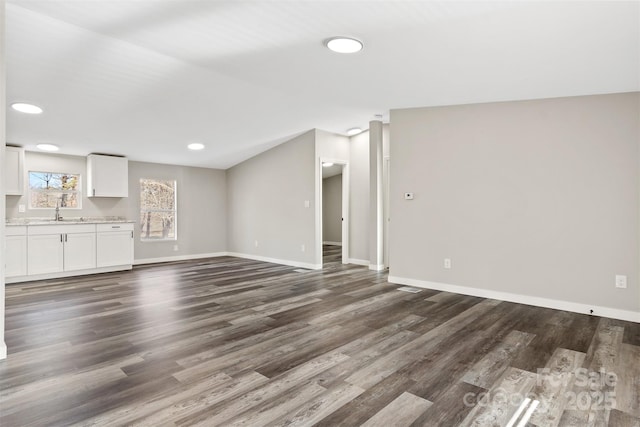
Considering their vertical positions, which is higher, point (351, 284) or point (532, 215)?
point (532, 215)

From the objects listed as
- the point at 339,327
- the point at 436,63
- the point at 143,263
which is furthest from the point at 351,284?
the point at 143,263

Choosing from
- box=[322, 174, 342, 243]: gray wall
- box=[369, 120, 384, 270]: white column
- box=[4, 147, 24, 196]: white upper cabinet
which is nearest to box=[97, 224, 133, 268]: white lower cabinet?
box=[4, 147, 24, 196]: white upper cabinet

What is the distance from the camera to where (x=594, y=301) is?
3645 mm

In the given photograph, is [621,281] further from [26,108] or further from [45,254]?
[45,254]

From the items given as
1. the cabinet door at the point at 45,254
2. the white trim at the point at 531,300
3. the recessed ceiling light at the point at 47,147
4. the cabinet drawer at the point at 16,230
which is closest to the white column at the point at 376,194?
the white trim at the point at 531,300

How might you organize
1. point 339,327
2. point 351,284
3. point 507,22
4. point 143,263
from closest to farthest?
point 507,22 < point 339,327 < point 351,284 < point 143,263

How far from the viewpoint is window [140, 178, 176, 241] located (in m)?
7.24

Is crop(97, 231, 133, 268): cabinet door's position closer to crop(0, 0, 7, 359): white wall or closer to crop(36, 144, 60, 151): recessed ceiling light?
crop(36, 144, 60, 151): recessed ceiling light

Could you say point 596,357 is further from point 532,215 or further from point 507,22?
point 507,22

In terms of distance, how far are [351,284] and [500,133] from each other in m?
2.74

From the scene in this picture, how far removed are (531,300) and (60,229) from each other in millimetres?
6697

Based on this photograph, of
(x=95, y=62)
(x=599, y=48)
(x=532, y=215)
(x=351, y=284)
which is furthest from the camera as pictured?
(x=351, y=284)

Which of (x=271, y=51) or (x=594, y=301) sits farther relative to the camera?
(x=594, y=301)

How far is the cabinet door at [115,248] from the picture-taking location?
5.99m
